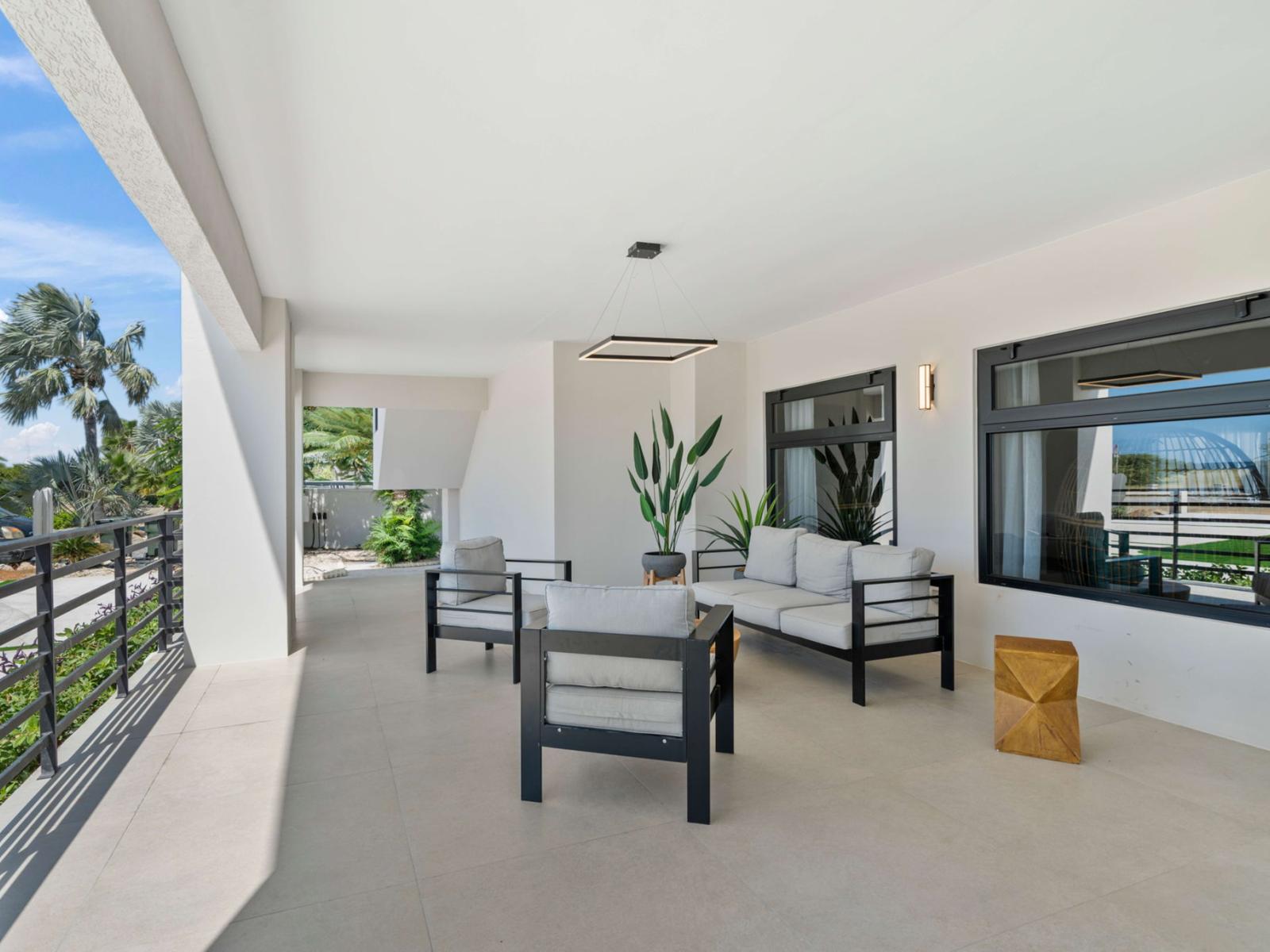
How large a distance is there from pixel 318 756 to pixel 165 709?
1.43m

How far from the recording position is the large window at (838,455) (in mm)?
6289

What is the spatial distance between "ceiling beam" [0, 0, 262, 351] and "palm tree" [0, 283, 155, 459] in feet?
65.0

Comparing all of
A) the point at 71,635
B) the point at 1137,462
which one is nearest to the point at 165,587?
Result: the point at 71,635

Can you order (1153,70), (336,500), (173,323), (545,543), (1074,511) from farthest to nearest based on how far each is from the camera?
(173,323), (336,500), (545,543), (1074,511), (1153,70)

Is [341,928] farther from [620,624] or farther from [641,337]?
[641,337]

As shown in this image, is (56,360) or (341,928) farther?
(56,360)

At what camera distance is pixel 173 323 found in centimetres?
3500

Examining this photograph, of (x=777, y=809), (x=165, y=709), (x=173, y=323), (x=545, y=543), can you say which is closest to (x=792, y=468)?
Answer: (x=545, y=543)

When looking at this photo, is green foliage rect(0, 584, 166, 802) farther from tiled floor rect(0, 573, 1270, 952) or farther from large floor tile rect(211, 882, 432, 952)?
large floor tile rect(211, 882, 432, 952)

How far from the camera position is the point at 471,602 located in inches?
209

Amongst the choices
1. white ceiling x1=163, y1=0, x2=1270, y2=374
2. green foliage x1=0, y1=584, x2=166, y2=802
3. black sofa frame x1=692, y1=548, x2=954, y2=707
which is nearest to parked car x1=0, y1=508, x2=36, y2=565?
green foliage x1=0, y1=584, x2=166, y2=802

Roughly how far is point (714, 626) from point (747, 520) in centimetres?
409

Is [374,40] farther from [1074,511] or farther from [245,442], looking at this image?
[1074,511]

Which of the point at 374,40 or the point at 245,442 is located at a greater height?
the point at 374,40
